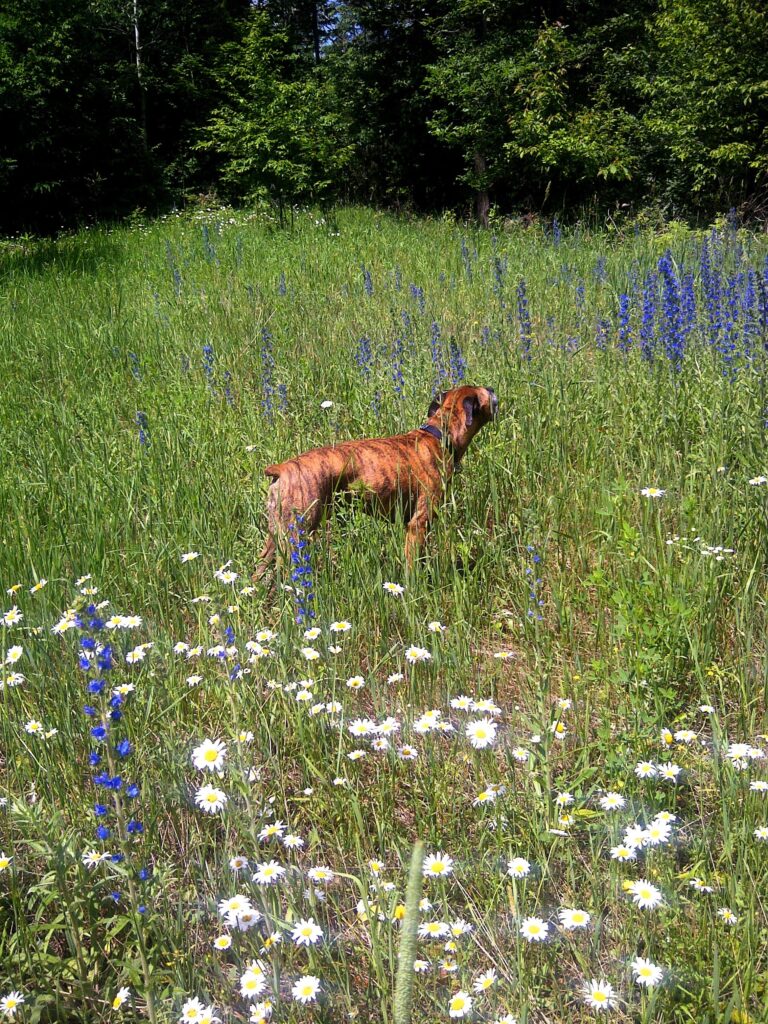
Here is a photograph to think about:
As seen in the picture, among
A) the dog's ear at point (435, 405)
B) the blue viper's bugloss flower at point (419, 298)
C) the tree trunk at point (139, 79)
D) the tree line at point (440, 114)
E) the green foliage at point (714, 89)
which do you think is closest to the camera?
the dog's ear at point (435, 405)

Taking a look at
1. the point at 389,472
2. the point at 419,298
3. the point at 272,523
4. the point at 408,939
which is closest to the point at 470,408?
the point at 389,472

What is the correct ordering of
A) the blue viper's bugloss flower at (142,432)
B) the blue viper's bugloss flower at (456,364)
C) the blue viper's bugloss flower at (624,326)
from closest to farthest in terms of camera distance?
the blue viper's bugloss flower at (142,432) < the blue viper's bugloss flower at (456,364) < the blue viper's bugloss flower at (624,326)

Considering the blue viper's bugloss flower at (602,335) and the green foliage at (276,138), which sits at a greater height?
the green foliage at (276,138)

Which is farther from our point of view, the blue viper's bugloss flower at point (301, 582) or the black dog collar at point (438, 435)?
the black dog collar at point (438, 435)

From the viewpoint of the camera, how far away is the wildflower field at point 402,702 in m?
1.64

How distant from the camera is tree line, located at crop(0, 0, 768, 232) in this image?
1337 centimetres

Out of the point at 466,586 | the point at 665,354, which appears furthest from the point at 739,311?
the point at 466,586

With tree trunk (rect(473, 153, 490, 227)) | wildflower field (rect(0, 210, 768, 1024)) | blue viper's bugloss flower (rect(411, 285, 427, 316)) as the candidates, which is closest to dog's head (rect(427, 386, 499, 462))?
wildflower field (rect(0, 210, 768, 1024))

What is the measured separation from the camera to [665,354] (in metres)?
4.06

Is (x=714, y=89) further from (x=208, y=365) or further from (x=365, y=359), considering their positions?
(x=208, y=365)

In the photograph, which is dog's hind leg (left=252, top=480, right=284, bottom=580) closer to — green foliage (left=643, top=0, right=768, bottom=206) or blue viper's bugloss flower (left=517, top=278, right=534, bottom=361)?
blue viper's bugloss flower (left=517, top=278, right=534, bottom=361)

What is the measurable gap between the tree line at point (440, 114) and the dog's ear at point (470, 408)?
11337 mm

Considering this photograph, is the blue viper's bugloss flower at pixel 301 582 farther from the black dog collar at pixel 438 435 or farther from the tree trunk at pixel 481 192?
the tree trunk at pixel 481 192

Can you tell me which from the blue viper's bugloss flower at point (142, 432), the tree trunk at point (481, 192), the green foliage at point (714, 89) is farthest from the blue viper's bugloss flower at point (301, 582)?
the tree trunk at point (481, 192)
